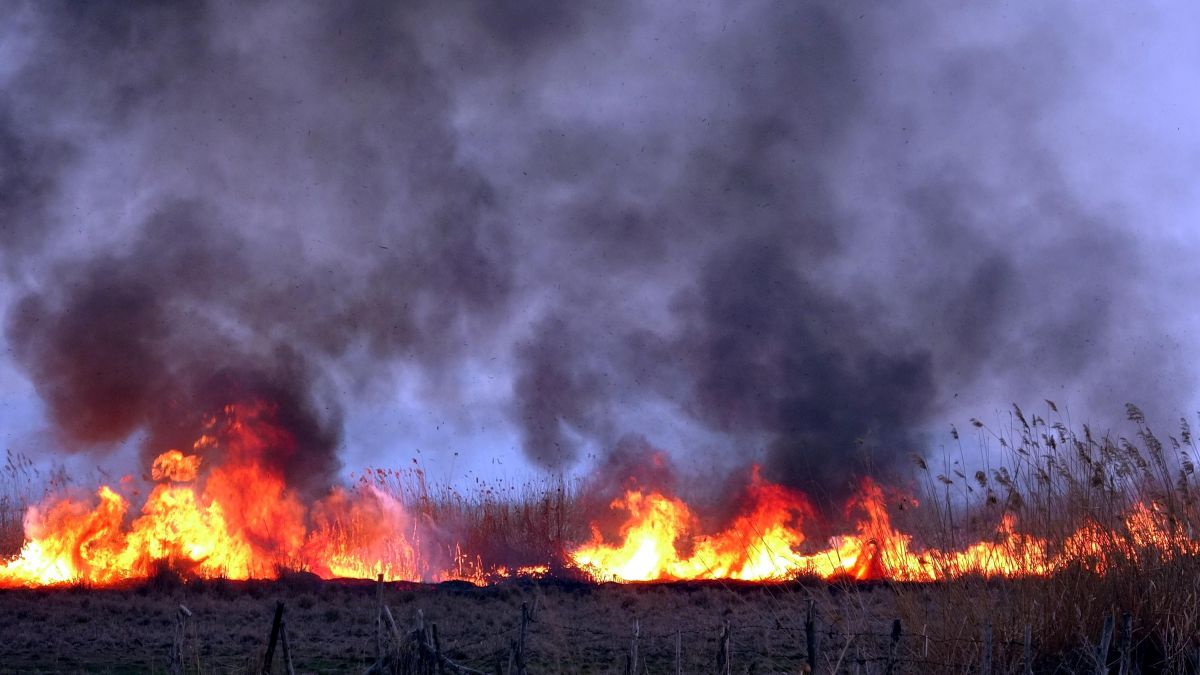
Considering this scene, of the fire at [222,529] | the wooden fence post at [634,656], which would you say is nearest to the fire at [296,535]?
the fire at [222,529]

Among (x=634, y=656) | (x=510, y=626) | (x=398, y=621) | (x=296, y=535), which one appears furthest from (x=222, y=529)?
(x=634, y=656)

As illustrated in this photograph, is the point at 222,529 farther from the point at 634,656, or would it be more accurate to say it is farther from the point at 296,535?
the point at 634,656

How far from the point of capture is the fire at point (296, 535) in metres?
16.9

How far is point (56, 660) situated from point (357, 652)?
2946 mm

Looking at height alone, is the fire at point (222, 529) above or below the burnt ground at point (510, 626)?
above

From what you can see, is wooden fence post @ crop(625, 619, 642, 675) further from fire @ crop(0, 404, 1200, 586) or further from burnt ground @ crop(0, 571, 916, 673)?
fire @ crop(0, 404, 1200, 586)

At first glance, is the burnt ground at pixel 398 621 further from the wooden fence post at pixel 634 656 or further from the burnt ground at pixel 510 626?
the wooden fence post at pixel 634 656

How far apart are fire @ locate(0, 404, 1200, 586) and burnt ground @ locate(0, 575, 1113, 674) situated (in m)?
2.11

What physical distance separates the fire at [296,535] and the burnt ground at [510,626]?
6.93ft

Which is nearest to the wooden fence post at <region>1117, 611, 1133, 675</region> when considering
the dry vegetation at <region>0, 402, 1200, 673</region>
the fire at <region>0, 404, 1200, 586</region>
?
the dry vegetation at <region>0, 402, 1200, 673</region>

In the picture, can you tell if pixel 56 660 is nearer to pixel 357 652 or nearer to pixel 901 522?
pixel 357 652

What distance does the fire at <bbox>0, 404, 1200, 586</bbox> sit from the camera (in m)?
16.9

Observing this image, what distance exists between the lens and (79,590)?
14633 millimetres

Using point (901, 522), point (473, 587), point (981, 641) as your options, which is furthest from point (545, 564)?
point (981, 641)
